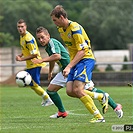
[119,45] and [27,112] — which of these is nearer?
[27,112]

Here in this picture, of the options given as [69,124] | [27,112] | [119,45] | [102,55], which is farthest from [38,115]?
[119,45]

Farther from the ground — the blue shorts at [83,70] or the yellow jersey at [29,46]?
the yellow jersey at [29,46]

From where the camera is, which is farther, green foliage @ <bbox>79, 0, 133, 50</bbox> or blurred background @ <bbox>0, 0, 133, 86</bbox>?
green foliage @ <bbox>79, 0, 133, 50</bbox>

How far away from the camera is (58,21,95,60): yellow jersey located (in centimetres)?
1031

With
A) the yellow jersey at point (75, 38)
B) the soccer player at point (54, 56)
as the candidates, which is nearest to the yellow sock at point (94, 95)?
the soccer player at point (54, 56)

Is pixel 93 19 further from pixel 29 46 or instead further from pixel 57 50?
pixel 57 50

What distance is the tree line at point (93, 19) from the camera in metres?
65.4

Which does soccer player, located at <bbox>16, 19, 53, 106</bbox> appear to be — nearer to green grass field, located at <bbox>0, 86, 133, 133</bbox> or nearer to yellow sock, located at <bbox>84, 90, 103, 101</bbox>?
green grass field, located at <bbox>0, 86, 133, 133</bbox>

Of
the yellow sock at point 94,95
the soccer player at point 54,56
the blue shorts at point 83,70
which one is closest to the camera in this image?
the blue shorts at point 83,70

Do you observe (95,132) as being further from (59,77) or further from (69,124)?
(59,77)

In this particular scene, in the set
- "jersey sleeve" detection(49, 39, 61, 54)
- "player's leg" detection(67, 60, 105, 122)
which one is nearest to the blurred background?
"jersey sleeve" detection(49, 39, 61, 54)

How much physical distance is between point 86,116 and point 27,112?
1828 mm

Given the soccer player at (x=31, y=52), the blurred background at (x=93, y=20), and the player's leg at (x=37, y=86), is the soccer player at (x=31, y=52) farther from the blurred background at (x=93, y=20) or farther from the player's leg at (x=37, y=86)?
the blurred background at (x=93, y=20)

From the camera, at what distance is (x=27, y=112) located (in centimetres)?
1330
